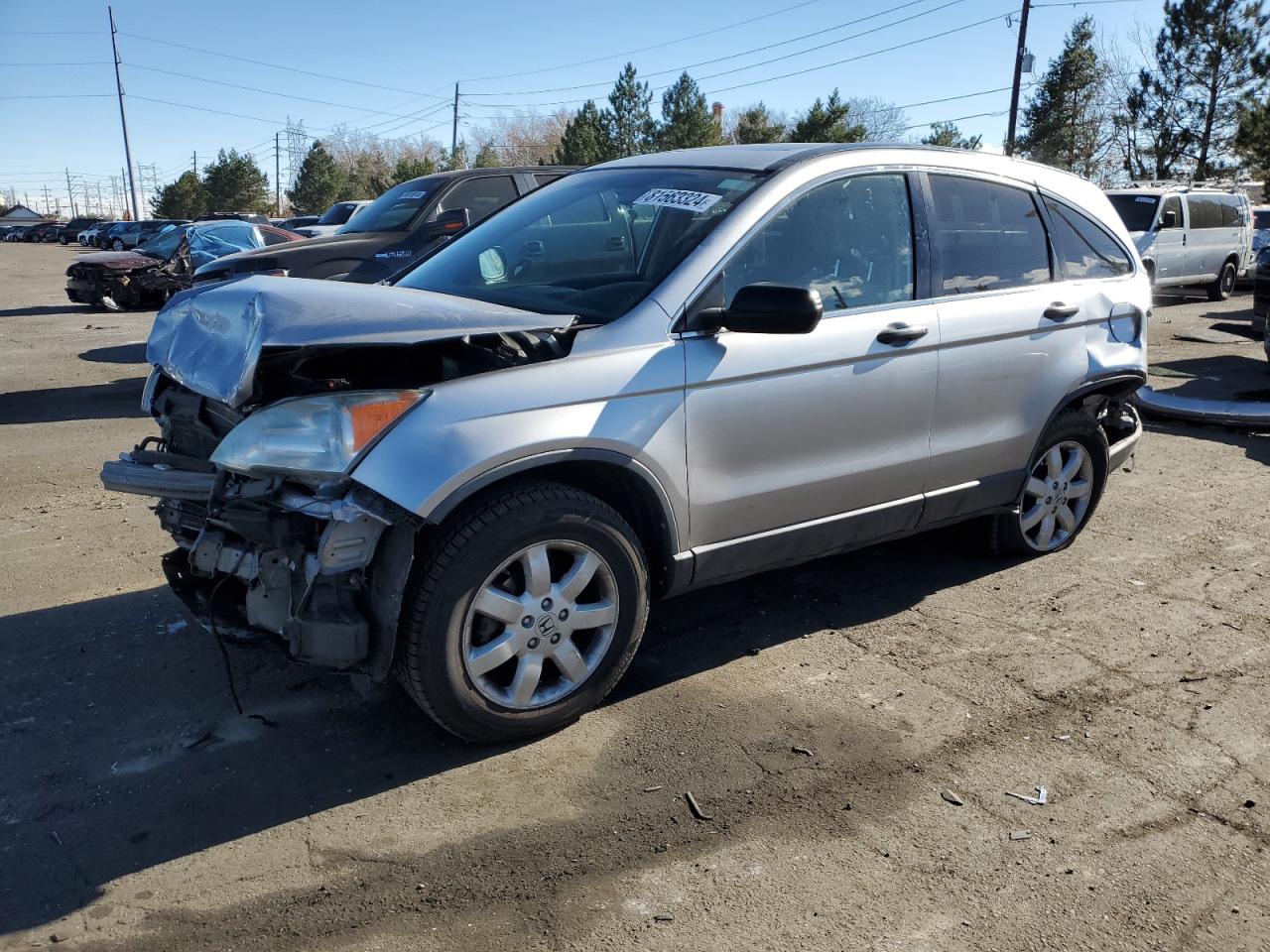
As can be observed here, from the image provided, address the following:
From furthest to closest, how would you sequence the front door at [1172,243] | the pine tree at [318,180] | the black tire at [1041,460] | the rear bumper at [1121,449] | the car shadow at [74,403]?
the pine tree at [318,180], the front door at [1172,243], the car shadow at [74,403], the rear bumper at [1121,449], the black tire at [1041,460]

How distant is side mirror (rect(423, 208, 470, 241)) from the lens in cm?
905

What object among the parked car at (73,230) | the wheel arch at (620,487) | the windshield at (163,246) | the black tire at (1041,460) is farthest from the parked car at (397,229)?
→ the parked car at (73,230)

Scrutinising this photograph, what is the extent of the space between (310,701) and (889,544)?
10.4 feet

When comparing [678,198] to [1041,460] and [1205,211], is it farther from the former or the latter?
[1205,211]

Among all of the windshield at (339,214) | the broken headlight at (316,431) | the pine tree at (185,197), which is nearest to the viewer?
the broken headlight at (316,431)

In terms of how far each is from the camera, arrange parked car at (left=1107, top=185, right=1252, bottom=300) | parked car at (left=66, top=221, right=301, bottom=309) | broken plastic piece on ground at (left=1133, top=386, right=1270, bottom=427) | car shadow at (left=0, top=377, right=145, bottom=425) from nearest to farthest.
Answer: broken plastic piece on ground at (left=1133, top=386, right=1270, bottom=427) → car shadow at (left=0, top=377, right=145, bottom=425) → parked car at (left=66, top=221, right=301, bottom=309) → parked car at (left=1107, top=185, right=1252, bottom=300)

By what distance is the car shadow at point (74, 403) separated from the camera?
352 inches

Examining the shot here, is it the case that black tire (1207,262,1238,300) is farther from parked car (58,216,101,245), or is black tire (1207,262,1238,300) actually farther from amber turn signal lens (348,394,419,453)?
parked car (58,216,101,245)

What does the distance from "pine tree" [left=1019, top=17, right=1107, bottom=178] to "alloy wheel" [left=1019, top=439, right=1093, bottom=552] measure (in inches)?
1655

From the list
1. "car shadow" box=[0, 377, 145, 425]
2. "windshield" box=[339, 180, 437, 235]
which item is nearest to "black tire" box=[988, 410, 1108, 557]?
"windshield" box=[339, 180, 437, 235]

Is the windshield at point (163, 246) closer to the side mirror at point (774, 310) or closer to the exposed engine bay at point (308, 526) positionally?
the exposed engine bay at point (308, 526)

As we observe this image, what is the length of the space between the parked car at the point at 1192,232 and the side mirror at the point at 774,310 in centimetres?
1578

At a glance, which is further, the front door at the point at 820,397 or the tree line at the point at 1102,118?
the tree line at the point at 1102,118

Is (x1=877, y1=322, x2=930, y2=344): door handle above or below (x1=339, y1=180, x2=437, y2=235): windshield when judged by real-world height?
below
